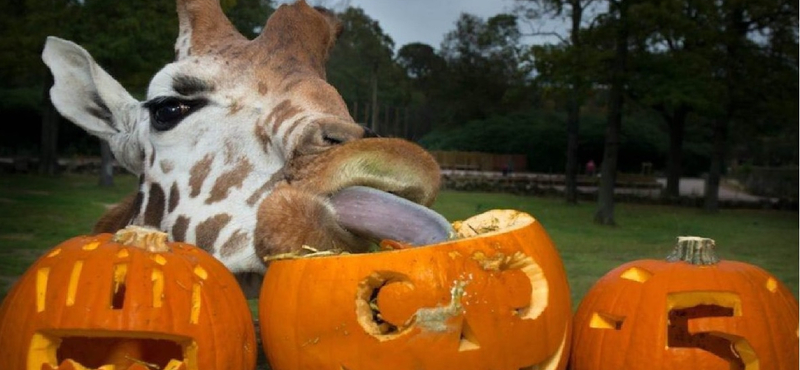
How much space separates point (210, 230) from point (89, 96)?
84cm

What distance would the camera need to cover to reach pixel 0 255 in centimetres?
643

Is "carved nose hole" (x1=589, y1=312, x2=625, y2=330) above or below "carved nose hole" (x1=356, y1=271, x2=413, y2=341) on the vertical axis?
below

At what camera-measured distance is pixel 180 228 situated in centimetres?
247

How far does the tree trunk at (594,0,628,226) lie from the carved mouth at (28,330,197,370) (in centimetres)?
1348

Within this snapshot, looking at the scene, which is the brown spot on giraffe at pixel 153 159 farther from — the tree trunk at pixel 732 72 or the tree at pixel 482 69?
the tree trunk at pixel 732 72

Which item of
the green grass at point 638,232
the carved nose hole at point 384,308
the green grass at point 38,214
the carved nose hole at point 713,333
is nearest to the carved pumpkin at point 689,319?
the carved nose hole at point 713,333

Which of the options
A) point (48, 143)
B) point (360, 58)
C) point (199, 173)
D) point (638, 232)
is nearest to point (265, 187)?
point (199, 173)

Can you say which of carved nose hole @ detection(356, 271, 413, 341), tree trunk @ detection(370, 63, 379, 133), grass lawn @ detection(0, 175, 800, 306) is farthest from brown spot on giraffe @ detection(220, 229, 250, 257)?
tree trunk @ detection(370, 63, 379, 133)

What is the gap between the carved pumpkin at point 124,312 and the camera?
168 centimetres

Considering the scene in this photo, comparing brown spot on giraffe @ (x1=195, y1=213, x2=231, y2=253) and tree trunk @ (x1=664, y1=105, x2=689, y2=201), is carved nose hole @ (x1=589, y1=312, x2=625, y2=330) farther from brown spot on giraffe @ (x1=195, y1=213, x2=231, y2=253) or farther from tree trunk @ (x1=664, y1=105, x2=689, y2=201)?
tree trunk @ (x1=664, y1=105, x2=689, y2=201)

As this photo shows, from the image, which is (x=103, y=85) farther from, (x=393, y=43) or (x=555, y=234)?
(x=555, y=234)

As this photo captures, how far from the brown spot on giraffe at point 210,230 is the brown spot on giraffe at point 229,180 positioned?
61 mm

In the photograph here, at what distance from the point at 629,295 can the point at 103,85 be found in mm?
1888

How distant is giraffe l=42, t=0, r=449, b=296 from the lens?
2016mm
